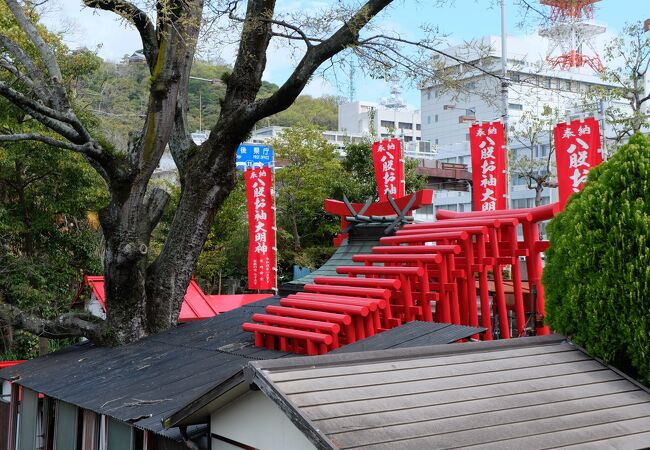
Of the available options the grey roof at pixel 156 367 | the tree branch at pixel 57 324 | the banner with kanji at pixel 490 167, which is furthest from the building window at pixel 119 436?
the banner with kanji at pixel 490 167

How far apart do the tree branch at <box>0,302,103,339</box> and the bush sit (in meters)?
9.69

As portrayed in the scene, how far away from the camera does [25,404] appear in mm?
13211

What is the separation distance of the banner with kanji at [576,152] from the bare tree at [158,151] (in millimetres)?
5753

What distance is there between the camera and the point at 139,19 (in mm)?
14227

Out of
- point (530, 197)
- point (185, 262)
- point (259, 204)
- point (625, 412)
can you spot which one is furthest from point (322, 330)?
point (530, 197)

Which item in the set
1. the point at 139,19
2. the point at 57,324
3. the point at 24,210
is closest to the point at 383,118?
the point at 24,210

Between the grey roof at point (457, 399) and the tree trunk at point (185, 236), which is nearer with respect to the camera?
the grey roof at point (457, 399)

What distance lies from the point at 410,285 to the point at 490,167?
31.4 ft

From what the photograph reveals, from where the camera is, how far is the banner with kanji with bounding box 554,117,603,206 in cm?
1659

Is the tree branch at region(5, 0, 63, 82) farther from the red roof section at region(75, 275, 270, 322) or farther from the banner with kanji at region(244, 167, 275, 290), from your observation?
the banner with kanji at region(244, 167, 275, 290)

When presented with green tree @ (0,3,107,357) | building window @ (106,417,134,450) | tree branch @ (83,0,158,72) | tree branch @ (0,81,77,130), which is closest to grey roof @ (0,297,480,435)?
building window @ (106,417,134,450)

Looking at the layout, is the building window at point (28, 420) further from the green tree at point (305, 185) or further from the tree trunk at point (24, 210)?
the green tree at point (305, 185)

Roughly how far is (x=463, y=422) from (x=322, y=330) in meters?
4.42

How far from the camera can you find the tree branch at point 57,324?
47.6 ft
